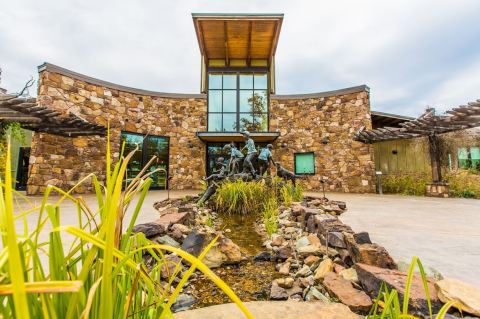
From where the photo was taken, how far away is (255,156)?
5566 millimetres

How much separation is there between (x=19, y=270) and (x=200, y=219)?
3309 millimetres

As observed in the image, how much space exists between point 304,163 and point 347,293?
303 inches

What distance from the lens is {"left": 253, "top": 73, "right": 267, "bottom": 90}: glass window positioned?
9375 millimetres

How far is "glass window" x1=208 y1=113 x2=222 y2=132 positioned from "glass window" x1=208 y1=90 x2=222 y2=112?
0.23 m

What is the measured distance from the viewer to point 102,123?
7.15 meters

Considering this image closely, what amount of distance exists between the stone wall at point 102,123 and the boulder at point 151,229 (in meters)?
5.20

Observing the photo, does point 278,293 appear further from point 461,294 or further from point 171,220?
point 171,220

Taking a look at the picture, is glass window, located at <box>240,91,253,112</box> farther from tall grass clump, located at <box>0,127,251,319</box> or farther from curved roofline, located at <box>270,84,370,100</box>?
tall grass clump, located at <box>0,127,251,319</box>

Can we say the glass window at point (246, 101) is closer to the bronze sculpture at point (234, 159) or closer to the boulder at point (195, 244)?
the bronze sculpture at point (234, 159)

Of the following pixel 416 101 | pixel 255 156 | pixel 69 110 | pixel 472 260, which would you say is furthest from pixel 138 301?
pixel 416 101

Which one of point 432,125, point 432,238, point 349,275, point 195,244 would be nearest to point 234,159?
point 195,244

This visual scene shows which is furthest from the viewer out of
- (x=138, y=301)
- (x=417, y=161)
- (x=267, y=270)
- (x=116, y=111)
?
(x=417, y=161)

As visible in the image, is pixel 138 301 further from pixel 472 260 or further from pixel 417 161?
pixel 417 161

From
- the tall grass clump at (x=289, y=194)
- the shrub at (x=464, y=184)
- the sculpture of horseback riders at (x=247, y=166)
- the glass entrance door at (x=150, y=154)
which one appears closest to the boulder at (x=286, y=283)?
the tall grass clump at (x=289, y=194)
